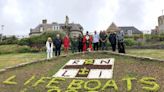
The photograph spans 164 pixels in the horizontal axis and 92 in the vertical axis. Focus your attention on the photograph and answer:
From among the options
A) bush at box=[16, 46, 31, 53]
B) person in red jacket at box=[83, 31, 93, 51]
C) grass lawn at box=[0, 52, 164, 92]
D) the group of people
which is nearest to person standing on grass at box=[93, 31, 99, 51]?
the group of people

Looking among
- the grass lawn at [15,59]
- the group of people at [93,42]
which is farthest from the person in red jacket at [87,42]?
the grass lawn at [15,59]

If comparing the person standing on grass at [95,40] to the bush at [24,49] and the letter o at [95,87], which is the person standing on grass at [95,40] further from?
the bush at [24,49]

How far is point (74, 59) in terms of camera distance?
28.3m

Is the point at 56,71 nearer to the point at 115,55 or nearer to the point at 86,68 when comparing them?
the point at 86,68

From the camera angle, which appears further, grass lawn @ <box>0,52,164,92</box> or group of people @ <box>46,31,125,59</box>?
group of people @ <box>46,31,125,59</box>

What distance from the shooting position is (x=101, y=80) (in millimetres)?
23250

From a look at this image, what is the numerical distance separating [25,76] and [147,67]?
7.49m

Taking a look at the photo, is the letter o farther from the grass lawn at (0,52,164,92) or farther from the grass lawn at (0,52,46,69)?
the grass lawn at (0,52,46,69)

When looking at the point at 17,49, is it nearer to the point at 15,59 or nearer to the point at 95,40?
the point at 15,59

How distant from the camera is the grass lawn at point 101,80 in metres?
22.6

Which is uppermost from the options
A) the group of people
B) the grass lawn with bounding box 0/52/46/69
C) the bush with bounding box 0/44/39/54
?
the group of people

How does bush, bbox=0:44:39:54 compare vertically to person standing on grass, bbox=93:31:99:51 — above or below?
below

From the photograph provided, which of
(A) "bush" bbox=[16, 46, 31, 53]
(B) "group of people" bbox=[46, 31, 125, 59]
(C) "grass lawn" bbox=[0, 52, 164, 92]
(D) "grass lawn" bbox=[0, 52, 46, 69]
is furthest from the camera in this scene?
(A) "bush" bbox=[16, 46, 31, 53]

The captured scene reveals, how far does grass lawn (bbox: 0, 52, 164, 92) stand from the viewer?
2257cm
